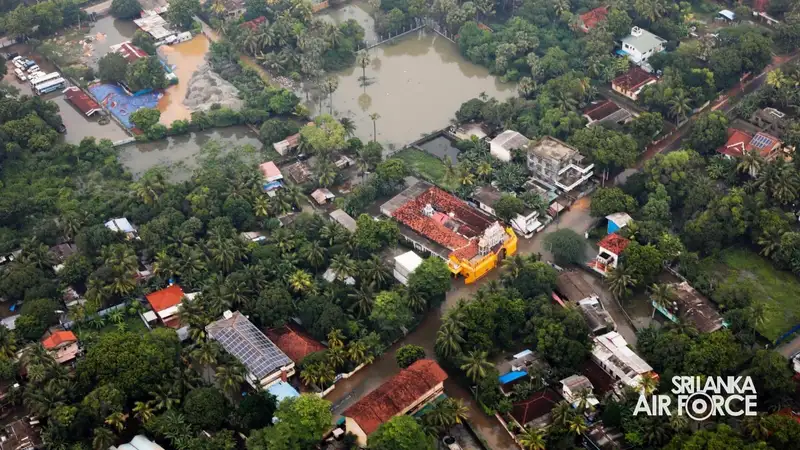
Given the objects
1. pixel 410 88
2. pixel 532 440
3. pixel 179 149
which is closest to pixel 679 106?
pixel 410 88

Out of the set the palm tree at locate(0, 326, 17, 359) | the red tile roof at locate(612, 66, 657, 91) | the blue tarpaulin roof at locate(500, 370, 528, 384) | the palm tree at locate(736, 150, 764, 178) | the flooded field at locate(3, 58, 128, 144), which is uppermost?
the palm tree at locate(736, 150, 764, 178)

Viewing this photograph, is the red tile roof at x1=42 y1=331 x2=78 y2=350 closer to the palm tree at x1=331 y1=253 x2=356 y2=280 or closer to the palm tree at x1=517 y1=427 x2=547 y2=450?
the palm tree at x1=331 y1=253 x2=356 y2=280

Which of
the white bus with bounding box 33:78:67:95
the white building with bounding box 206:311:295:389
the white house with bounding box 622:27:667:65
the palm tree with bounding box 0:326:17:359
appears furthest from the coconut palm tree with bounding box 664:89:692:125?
the white bus with bounding box 33:78:67:95

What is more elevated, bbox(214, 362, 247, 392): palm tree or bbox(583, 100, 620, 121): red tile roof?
bbox(583, 100, 620, 121): red tile roof

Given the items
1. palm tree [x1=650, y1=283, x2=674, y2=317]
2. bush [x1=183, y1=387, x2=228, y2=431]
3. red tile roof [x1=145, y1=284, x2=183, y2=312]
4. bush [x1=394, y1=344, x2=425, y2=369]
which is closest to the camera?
bush [x1=183, y1=387, x2=228, y2=431]

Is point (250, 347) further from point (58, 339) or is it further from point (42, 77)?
point (42, 77)

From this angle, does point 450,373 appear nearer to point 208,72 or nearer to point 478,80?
point 478,80
